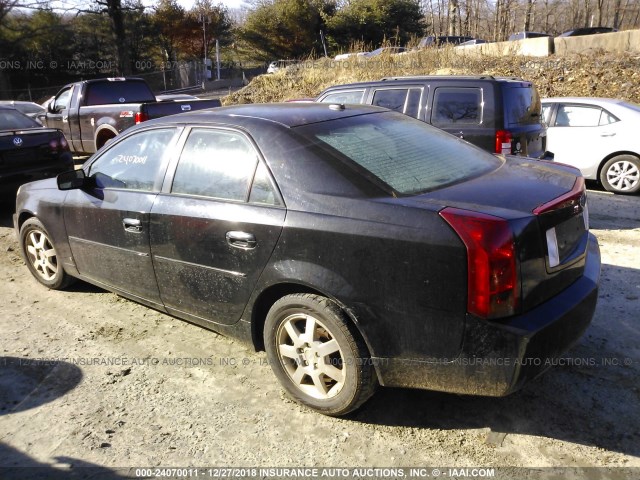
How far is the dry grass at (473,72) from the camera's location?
45.7 ft

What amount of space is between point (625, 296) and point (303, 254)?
9.73 feet

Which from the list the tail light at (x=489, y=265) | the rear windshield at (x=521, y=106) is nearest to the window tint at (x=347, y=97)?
the rear windshield at (x=521, y=106)

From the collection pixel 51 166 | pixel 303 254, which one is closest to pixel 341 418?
pixel 303 254

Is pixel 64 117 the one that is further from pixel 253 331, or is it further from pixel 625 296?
pixel 625 296

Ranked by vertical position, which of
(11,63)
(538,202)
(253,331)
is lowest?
(253,331)

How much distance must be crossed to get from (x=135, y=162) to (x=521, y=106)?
4819mm

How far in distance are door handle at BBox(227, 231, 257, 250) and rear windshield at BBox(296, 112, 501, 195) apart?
0.67 metres

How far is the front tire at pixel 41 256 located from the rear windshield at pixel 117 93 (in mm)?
6858

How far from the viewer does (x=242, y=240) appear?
305 centimetres

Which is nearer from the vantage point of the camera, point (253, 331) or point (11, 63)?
point (253, 331)

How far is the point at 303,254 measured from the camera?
110 inches

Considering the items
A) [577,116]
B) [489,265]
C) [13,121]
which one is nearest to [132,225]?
[489,265]

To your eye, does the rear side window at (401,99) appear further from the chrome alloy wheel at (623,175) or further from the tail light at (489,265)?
the tail light at (489,265)

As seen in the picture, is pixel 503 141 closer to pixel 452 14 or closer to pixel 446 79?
pixel 446 79
